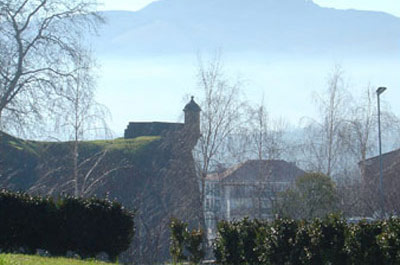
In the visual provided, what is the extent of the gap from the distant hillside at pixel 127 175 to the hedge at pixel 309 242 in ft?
37.6

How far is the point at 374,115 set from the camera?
3397cm

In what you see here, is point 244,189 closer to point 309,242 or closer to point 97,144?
point 97,144

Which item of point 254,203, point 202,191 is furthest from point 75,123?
point 254,203

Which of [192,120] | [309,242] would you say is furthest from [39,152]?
[309,242]

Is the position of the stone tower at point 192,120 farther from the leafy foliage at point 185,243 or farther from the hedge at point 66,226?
the hedge at point 66,226

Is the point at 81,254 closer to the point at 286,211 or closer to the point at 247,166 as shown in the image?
the point at 286,211

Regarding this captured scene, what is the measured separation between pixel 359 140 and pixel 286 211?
8.99m

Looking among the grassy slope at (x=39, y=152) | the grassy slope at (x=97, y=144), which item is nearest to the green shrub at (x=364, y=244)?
the grassy slope at (x=39, y=152)

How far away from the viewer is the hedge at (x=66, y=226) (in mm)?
16719

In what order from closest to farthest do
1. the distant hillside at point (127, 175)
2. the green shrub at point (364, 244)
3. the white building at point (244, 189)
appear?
1. the green shrub at point (364, 244)
2. the white building at point (244, 189)
3. the distant hillside at point (127, 175)

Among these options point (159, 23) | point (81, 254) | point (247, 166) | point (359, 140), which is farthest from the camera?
point (159, 23)

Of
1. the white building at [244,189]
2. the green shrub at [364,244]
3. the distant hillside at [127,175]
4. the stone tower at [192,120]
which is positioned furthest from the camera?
the stone tower at [192,120]

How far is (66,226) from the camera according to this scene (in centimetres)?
1684

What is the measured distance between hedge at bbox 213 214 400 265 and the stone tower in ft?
46.0
